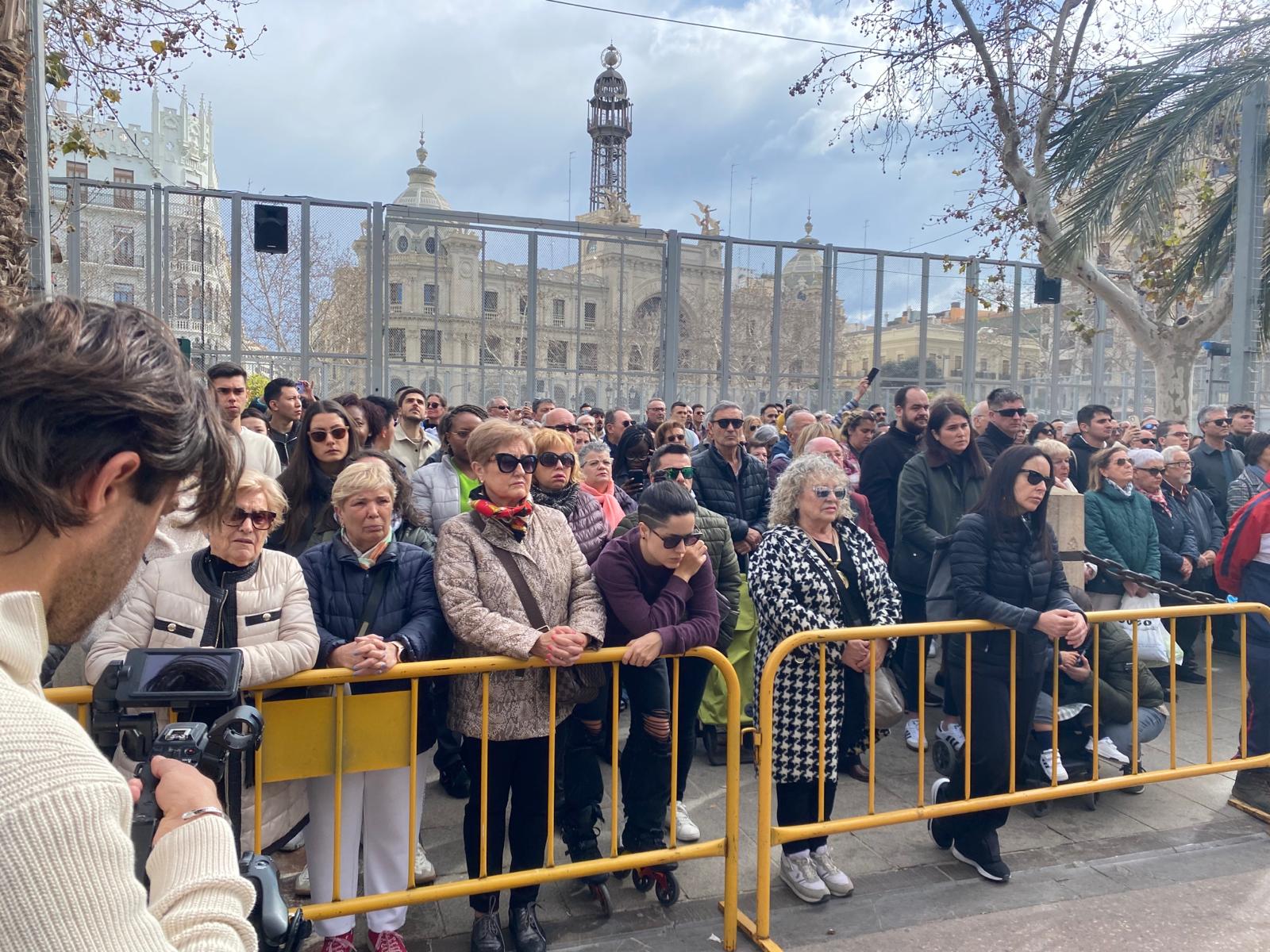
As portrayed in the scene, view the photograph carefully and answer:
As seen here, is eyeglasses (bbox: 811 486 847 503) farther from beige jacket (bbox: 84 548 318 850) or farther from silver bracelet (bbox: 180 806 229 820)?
silver bracelet (bbox: 180 806 229 820)

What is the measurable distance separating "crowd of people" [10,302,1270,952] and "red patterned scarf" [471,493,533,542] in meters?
0.02

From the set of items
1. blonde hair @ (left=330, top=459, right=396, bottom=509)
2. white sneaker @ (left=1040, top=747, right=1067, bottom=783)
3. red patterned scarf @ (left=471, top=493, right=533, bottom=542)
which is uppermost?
blonde hair @ (left=330, top=459, right=396, bottom=509)

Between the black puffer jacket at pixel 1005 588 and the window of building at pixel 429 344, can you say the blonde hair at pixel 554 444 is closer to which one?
the black puffer jacket at pixel 1005 588

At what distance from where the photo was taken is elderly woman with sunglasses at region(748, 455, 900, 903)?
4117 mm

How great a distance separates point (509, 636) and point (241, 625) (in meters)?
0.95

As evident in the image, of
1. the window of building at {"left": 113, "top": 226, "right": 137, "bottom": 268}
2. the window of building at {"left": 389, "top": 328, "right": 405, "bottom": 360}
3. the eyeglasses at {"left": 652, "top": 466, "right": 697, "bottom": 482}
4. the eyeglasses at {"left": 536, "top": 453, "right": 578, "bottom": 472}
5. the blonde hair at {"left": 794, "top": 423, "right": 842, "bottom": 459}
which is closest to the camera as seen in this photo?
the eyeglasses at {"left": 536, "top": 453, "right": 578, "bottom": 472}

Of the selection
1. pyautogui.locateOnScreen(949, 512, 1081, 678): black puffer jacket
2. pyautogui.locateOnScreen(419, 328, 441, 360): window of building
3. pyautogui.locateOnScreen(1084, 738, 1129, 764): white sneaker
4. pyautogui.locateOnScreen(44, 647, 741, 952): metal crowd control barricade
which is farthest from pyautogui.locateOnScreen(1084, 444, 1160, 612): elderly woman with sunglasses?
pyautogui.locateOnScreen(419, 328, 441, 360): window of building

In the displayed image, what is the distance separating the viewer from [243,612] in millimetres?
3309

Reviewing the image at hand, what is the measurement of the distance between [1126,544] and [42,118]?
6.91m

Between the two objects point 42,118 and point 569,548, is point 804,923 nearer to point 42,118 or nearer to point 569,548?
point 569,548

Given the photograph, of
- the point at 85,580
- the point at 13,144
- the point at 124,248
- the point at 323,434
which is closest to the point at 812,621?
the point at 323,434

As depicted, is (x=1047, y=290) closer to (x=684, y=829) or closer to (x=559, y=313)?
(x=559, y=313)

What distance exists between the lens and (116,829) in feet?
3.21

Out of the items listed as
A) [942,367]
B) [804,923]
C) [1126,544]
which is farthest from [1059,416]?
[804,923]
